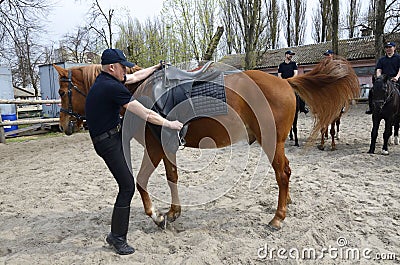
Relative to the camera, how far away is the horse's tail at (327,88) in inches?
145

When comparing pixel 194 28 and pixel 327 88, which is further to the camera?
pixel 194 28

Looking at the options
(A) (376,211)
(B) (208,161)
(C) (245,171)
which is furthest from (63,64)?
(A) (376,211)

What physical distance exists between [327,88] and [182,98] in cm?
192

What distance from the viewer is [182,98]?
121 inches

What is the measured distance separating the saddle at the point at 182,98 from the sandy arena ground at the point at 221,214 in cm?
104

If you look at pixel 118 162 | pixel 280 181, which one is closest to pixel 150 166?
pixel 118 162

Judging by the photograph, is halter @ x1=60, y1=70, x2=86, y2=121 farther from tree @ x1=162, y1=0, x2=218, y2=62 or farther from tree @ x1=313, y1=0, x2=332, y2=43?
tree @ x1=313, y1=0, x2=332, y2=43

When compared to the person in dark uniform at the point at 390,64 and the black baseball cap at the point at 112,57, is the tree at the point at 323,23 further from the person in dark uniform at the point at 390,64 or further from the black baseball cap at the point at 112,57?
the black baseball cap at the point at 112,57

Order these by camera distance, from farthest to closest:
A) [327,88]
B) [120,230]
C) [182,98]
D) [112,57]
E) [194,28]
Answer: [194,28], [327,88], [182,98], [120,230], [112,57]

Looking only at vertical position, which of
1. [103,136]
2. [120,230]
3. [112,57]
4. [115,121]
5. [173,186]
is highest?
[112,57]

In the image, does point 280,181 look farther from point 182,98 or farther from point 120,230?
point 120,230

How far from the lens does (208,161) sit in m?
6.07

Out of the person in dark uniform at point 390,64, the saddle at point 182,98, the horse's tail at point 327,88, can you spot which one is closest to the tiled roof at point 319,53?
the person in dark uniform at point 390,64

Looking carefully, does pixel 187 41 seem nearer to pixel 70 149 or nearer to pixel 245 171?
pixel 70 149
